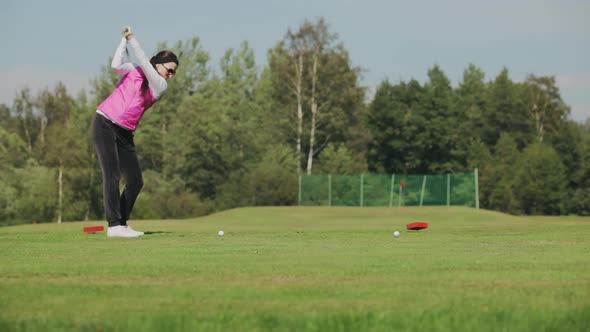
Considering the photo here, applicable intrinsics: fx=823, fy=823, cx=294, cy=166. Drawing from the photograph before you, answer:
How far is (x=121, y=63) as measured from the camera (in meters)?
13.1

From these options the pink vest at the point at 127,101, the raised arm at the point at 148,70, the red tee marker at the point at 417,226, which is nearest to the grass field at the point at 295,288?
the pink vest at the point at 127,101

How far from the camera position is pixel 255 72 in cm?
10669

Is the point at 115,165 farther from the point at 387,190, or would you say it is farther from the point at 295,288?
the point at 387,190

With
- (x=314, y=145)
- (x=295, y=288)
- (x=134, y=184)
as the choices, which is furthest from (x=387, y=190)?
(x=295, y=288)

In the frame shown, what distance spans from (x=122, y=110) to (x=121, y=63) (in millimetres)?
754

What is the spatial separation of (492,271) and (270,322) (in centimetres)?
323

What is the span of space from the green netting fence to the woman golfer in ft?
135

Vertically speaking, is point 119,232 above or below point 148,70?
below

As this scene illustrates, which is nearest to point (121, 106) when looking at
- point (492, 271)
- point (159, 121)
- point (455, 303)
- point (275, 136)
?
point (492, 271)

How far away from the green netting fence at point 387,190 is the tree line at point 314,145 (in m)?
6.27

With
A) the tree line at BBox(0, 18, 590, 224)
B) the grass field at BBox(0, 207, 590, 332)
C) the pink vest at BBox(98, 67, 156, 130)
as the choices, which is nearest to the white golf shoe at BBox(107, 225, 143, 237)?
the pink vest at BBox(98, 67, 156, 130)

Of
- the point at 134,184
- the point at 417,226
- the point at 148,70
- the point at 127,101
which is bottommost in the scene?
the point at 417,226

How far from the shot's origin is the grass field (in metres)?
5.23

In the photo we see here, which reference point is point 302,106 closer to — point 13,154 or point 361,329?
point 13,154
